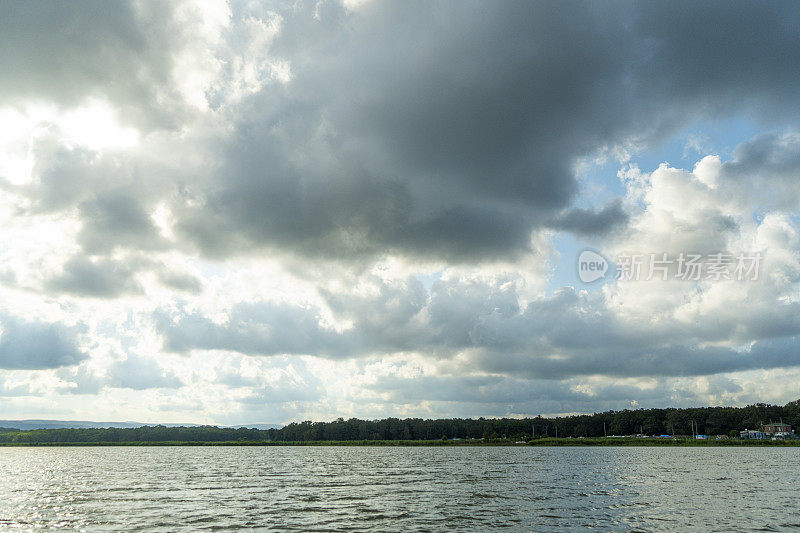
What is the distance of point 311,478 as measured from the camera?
93.8m

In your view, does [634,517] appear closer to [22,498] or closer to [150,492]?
[150,492]

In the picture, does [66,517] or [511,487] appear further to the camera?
[511,487]

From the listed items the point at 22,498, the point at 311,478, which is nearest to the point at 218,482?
the point at 311,478

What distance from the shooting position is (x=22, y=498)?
6956 centimetres

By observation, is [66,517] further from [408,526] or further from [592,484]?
[592,484]

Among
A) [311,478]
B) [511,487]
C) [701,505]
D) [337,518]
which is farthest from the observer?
[311,478]

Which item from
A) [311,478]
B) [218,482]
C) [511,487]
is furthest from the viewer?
[311,478]

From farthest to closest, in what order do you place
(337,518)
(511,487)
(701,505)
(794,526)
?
(511,487)
(701,505)
(337,518)
(794,526)

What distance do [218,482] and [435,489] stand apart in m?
36.4

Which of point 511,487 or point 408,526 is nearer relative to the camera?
point 408,526

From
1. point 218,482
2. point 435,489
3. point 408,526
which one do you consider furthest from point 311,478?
point 408,526

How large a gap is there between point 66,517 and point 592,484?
67.9 m

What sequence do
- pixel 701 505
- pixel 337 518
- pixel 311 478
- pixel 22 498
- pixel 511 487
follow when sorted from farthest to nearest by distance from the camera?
pixel 311 478
pixel 511 487
pixel 22 498
pixel 701 505
pixel 337 518

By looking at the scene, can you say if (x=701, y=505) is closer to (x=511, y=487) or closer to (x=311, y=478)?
(x=511, y=487)
